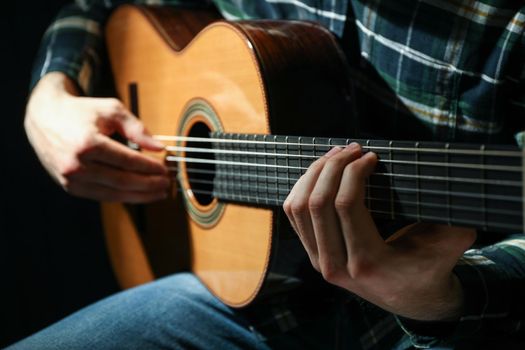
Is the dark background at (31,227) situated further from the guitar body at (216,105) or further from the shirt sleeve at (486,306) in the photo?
the shirt sleeve at (486,306)

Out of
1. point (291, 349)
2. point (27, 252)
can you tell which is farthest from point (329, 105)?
point (27, 252)

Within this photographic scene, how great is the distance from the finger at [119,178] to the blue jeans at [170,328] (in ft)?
0.57

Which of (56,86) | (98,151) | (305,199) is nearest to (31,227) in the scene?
(56,86)

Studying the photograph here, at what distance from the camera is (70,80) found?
1.14 meters

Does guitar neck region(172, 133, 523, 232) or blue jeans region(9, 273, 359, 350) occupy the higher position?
guitar neck region(172, 133, 523, 232)

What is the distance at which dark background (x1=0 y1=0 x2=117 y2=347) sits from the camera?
1.47 m

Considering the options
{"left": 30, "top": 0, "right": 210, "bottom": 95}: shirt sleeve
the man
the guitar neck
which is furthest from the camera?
{"left": 30, "top": 0, "right": 210, "bottom": 95}: shirt sleeve

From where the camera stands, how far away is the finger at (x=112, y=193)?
103 centimetres

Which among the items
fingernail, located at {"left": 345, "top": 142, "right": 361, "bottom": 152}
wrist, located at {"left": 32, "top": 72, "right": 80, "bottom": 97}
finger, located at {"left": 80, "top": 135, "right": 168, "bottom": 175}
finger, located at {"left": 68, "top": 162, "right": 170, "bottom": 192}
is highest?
fingernail, located at {"left": 345, "top": 142, "right": 361, "bottom": 152}

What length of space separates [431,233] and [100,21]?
2.84 feet

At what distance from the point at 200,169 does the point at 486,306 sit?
48cm

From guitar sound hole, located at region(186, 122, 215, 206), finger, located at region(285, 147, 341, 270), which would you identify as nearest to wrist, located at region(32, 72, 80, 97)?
guitar sound hole, located at region(186, 122, 215, 206)

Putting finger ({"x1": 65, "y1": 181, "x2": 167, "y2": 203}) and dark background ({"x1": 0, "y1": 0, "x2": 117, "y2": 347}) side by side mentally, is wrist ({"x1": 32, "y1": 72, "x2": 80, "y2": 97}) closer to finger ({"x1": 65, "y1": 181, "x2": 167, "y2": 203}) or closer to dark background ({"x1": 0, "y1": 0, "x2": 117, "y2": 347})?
finger ({"x1": 65, "y1": 181, "x2": 167, "y2": 203})

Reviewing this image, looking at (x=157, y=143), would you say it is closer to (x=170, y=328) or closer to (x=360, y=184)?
(x=170, y=328)
